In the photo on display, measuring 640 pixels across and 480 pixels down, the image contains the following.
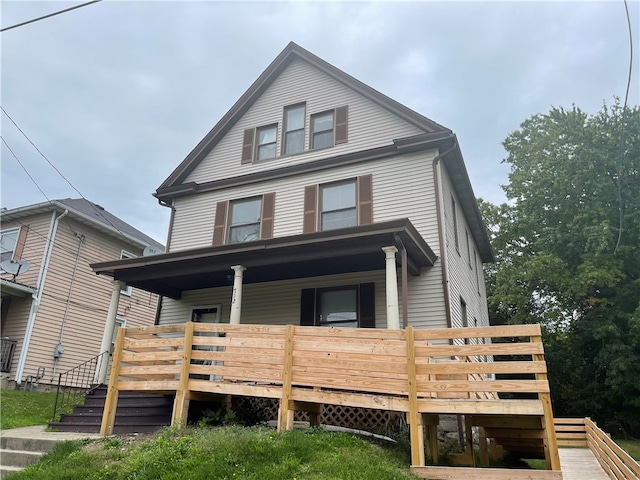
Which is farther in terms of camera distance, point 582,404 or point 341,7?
point 582,404

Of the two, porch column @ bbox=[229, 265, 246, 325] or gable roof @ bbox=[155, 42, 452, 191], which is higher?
gable roof @ bbox=[155, 42, 452, 191]

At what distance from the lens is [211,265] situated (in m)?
10.5

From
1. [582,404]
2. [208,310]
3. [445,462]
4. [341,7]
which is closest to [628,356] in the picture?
[582,404]

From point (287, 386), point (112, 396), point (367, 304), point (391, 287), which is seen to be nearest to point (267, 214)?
point (367, 304)

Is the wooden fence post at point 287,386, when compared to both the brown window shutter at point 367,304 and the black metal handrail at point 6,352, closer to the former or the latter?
the brown window shutter at point 367,304

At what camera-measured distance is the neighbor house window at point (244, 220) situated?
41.7 feet

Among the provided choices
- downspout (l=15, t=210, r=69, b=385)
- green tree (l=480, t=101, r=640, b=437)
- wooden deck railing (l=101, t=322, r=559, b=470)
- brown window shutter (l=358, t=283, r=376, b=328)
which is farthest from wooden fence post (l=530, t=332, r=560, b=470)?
downspout (l=15, t=210, r=69, b=385)

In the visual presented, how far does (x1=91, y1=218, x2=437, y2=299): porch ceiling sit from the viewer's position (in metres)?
8.88

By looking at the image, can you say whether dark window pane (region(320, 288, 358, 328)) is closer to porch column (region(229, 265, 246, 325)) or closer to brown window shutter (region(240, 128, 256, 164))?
porch column (region(229, 265, 246, 325))

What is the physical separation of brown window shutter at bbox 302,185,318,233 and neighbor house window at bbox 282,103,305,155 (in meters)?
1.51

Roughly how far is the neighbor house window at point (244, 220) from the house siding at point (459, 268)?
16.1 ft

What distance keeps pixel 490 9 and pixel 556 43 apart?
2946 millimetres

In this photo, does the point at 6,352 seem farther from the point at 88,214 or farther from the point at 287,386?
the point at 287,386

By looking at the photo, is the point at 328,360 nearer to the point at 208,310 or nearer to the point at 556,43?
the point at 208,310
